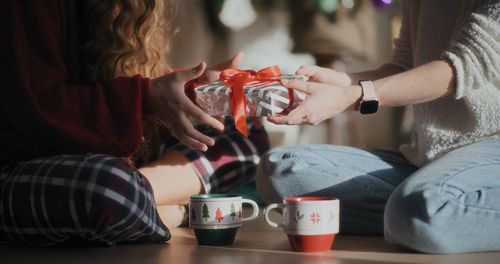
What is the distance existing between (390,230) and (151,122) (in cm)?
69

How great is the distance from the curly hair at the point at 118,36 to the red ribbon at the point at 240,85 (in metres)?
0.26

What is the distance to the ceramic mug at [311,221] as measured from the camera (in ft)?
4.54

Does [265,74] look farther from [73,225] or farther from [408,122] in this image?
[408,122]

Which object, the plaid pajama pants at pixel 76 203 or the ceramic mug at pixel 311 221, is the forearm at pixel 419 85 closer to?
the ceramic mug at pixel 311 221

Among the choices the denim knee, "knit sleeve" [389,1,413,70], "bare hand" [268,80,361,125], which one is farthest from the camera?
"knit sleeve" [389,1,413,70]

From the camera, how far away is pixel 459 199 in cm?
140

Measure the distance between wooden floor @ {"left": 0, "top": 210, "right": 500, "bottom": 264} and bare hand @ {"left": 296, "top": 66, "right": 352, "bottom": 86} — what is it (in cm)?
32

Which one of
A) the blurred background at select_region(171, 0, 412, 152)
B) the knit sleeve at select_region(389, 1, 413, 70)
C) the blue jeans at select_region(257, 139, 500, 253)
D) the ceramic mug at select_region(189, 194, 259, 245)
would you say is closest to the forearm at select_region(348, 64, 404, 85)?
the knit sleeve at select_region(389, 1, 413, 70)

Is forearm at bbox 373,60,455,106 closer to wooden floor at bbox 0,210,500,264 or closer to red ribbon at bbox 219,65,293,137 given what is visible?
red ribbon at bbox 219,65,293,137

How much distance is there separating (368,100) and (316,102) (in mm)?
99

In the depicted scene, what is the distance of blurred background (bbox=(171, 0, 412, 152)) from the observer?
3646 mm

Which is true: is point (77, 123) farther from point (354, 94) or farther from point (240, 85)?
point (354, 94)

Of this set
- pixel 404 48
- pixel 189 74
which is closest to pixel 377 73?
pixel 404 48

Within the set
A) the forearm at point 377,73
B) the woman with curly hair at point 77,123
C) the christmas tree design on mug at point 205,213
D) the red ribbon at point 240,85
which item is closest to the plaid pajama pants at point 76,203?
the woman with curly hair at point 77,123
